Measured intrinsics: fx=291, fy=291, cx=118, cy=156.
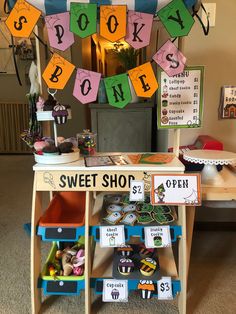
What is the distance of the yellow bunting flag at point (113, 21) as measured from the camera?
110 centimetres

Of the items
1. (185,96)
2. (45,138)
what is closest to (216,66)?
(185,96)

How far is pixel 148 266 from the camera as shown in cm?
133

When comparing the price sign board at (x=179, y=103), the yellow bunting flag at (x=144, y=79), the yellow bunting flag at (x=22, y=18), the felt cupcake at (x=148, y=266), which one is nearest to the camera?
the yellow bunting flag at (x=22, y=18)

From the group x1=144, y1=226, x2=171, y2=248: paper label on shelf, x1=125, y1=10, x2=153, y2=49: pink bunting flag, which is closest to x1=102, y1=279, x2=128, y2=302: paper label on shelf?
x1=144, y1=226, x2=171, y2=248: paper label on shelf

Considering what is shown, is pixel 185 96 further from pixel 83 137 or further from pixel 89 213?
pixel 89 213

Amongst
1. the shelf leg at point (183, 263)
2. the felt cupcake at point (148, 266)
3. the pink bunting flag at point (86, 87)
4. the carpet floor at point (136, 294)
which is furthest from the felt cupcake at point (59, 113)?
the carpet floor at point (136, 294)

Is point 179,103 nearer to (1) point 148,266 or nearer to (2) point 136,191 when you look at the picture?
(2) point 136,191

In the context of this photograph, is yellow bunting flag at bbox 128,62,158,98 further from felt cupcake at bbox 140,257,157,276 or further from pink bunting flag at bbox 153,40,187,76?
felt cupcake at bbox 140,257,157,276

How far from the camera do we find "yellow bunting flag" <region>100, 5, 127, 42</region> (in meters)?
1.10

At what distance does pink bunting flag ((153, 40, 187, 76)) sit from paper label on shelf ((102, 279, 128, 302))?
0.95 m

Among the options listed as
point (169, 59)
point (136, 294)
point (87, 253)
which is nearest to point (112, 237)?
point (87, 253)

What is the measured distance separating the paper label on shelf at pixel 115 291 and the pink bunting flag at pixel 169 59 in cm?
95

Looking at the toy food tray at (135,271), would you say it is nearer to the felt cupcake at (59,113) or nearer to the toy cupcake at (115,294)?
the toy cupcake at (115,294)

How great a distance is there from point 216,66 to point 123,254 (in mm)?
1284
